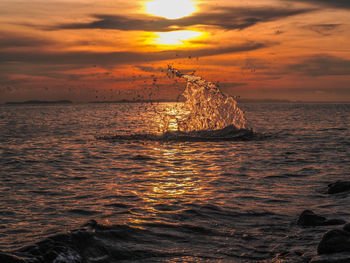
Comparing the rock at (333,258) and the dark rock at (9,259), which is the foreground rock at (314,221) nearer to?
the rock at (333,258)

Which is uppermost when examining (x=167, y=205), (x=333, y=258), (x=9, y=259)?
(x=9, y=259)

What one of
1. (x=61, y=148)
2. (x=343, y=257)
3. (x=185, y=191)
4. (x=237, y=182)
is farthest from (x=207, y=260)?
(x=61, y=148)

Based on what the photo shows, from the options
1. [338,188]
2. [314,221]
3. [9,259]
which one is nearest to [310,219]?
[314,221]

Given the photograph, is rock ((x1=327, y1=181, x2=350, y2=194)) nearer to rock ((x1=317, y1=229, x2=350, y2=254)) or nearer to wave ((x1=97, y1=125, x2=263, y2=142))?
rock ((x1=317, y1=229, x2=350, y2=254))

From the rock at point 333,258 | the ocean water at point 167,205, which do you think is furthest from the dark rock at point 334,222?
the rock at point 333,258

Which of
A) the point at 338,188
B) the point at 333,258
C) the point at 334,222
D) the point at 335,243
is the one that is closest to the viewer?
the point at 333,258

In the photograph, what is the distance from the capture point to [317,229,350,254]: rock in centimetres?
752

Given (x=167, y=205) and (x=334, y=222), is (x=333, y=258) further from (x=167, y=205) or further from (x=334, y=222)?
(x=167, y=205)

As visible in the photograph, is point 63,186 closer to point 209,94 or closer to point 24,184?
point 24,184

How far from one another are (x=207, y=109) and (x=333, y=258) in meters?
28.2

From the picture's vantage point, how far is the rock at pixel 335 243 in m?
7.52

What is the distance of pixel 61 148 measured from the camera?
27250mm

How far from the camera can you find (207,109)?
34.9m

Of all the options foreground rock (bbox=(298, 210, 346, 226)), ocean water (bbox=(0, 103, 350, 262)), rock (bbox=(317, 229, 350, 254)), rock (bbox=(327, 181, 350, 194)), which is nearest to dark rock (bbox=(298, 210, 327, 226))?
foreground rock (bbox=(298, 210, 346, 226))
